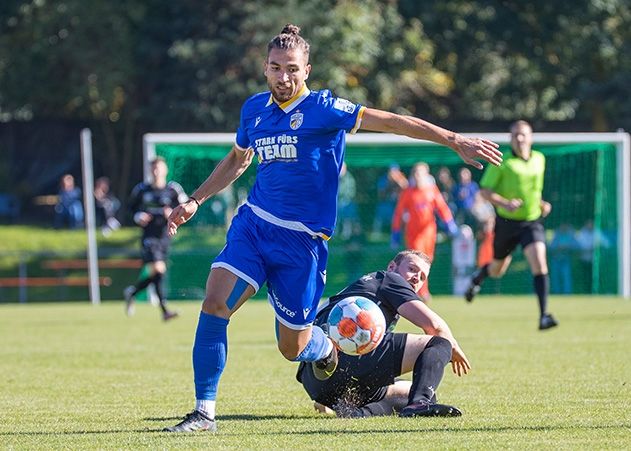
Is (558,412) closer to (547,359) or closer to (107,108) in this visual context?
(547,359)

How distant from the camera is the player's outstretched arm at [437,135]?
6383mm

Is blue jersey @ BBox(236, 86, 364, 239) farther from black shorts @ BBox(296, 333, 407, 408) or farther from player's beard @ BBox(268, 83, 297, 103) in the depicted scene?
black shorts @ BBox(296, 333, 407, 408)

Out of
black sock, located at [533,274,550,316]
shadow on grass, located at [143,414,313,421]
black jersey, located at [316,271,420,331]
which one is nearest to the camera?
black jersey, located at [316,271,420,331]

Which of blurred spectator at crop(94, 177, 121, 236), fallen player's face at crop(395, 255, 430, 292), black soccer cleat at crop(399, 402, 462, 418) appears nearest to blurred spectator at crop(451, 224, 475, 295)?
blurred spectator at crop(94, 177, 121, 236)

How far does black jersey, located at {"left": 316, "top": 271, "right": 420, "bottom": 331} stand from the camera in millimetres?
7359

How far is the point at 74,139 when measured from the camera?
120 feet

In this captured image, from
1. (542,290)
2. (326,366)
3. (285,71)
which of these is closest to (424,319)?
(326,366)

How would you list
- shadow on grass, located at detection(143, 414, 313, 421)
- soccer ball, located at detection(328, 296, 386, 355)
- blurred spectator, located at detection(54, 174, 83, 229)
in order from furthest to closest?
blurred spectator, located at detection(54, 174, 83, 229) → shadow on grass, located at detection(143, 414, 313, 421) → soccer ball, located at detection(328, 296, 386, 355)

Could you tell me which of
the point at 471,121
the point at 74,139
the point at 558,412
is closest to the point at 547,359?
the point at 558,412

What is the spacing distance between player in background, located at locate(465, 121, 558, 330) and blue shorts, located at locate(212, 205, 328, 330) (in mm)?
6568

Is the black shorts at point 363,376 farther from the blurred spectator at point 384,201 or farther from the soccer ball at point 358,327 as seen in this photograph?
the blurred spectator at point 384,201

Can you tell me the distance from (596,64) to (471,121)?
12.8ft

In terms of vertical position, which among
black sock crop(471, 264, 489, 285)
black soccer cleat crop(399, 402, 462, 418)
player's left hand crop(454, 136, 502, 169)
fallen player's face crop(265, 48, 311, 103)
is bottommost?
black soccer cleat crop(399, 402, 462, 418)

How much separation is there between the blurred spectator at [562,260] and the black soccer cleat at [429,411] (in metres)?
16.7
